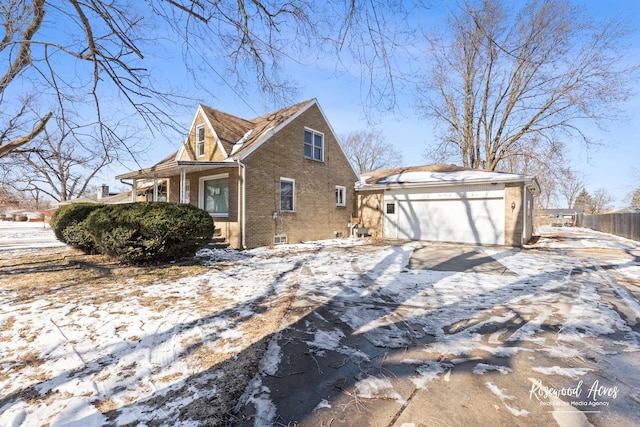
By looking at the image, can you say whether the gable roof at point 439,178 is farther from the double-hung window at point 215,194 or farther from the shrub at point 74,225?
the shrub at point 74,225

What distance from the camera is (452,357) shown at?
9.24 ft

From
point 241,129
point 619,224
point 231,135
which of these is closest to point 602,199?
point 619,224

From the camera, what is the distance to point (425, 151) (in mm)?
23203

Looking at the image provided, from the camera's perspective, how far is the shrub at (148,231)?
685cm

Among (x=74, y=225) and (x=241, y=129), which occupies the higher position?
(x=241, y=129)

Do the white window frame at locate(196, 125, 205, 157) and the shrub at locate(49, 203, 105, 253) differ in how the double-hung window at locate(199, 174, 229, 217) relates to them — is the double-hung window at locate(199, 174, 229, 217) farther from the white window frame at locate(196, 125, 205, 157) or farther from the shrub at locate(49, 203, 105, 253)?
the shrub at locate(49, 203, 105, 253)

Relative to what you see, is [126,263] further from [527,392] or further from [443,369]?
[527,392]

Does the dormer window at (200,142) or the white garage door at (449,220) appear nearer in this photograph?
the white garage door at (449,220)

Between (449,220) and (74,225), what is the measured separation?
1424 cm

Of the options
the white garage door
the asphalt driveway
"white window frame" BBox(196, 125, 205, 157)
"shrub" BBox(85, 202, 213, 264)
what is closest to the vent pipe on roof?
"white window frame" BBox(196, 125, 205, 157)

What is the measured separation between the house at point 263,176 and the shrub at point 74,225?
2.21 meters

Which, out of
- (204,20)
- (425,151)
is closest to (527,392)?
(204,20)

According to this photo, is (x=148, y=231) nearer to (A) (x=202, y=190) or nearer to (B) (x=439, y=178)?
(A) (x=202, y=190)

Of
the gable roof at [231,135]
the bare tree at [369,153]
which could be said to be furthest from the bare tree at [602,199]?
the gable roof at [231,135]
